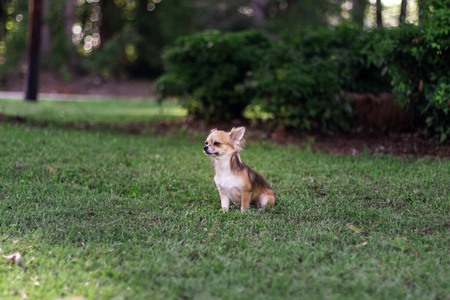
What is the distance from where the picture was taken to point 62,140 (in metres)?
7.95

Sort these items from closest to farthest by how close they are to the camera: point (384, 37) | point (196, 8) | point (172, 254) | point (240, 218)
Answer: point (172, 254) → point (240, 218) → point (384, 37) → point (196, 8)

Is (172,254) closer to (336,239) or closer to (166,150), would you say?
(336,239)

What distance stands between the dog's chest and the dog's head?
0.73 feet

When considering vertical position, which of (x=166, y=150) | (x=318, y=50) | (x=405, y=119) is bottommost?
(x=166, y=150)

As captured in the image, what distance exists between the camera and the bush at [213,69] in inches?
389

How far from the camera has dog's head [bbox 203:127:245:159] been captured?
4.48 meters

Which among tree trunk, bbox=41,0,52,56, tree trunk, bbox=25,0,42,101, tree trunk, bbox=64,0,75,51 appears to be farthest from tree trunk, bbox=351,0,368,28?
tree trunk, bbox=41,0,52,56

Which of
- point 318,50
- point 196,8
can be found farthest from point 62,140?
point 196,8

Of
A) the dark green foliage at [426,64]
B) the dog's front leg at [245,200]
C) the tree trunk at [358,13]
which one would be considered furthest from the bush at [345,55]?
the tree trunk at [358,13]

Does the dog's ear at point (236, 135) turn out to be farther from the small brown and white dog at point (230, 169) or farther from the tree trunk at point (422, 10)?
the tree trunk at point (422, 10)

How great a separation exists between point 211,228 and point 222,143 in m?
0.90

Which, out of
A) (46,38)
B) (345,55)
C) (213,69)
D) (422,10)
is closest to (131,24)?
(46,38)

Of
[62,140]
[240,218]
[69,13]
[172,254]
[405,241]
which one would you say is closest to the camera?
[172,254]

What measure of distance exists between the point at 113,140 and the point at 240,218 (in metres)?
4.48
